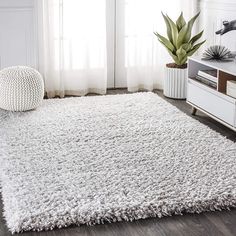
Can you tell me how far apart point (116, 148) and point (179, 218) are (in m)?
0.79

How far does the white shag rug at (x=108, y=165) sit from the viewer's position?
200cm

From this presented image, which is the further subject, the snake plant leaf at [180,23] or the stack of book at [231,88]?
the snake plant leaf at [180,23]

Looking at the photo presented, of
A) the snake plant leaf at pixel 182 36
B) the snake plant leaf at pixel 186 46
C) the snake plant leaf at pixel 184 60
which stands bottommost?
the snake plant leaf at pixel 184 60

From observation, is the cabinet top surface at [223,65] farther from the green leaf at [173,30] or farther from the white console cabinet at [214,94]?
the green leaf at [173,30]

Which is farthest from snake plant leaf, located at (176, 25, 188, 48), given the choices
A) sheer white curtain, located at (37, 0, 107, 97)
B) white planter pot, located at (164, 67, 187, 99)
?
sheer white curtain, located at (37, 0, 107, 97)

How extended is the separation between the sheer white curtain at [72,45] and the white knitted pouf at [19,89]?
1.51 feet

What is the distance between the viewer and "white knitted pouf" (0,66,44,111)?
129 inches

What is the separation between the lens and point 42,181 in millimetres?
2250

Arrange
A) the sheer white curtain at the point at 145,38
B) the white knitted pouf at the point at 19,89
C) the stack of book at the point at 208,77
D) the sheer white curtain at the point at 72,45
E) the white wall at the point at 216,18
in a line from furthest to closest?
the sheer white curtain at the point at 145,38
the sheer white curtain at the point at 72,45
the white wall at the point at 216,18
the white knitted pouf at the point at 19,89
the stack of book at the point at 208,77

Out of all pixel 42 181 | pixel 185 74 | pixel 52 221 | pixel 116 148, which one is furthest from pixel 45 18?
pixel 52 221

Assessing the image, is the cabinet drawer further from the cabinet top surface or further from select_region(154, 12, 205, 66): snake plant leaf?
select_region(154, 12, 205, 66): snake plant leaf

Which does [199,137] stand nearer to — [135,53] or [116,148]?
[116,148]

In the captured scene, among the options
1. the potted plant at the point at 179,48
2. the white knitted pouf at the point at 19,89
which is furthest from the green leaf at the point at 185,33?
the white knitted pouf at the point at 19,89

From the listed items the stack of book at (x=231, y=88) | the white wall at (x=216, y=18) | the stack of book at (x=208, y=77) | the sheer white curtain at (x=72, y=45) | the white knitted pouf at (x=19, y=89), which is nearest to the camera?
the stack of book at (x=231, y=88)
